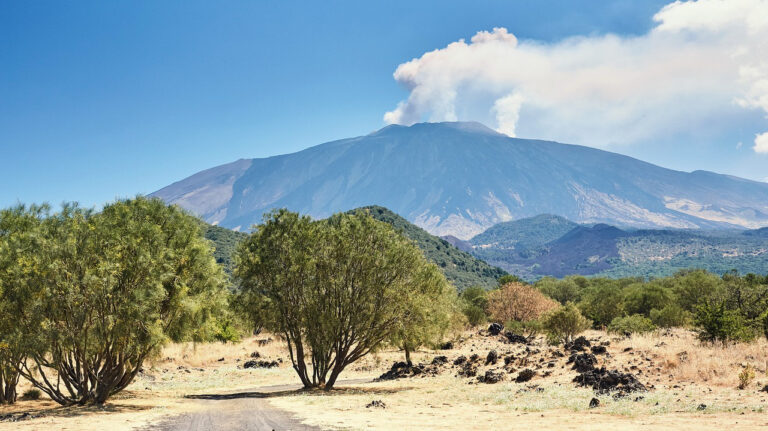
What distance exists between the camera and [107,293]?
24234mm

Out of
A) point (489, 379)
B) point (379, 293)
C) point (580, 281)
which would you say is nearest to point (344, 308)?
point (379, 293)

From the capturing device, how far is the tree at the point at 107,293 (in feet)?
77.3

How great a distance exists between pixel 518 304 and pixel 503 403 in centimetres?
7054

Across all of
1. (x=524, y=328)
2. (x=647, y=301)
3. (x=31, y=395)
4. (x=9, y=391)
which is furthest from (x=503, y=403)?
(x=647, y=301)

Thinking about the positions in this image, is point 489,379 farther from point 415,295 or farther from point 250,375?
point 250,375

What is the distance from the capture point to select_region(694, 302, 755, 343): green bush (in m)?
34.9

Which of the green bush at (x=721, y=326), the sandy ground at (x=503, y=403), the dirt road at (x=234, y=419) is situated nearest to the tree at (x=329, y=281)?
the sandy ground at (x=503, y=403)

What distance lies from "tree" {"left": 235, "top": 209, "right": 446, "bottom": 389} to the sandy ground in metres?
3.68

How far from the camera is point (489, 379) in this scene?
3309 cm

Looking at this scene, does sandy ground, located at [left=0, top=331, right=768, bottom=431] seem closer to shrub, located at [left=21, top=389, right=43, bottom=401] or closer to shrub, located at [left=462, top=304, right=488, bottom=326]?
shrub, located at [left=21, top=389, right=43, bottom=401]

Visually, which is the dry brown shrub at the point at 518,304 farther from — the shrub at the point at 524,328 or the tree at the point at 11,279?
the tree at the point at 11,279

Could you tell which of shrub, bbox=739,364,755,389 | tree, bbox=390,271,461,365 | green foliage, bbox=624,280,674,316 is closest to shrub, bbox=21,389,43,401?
tree, bbox=390,271,461,365

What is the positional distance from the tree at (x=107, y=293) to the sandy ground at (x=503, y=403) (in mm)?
2335

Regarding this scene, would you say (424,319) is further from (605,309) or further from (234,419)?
(605,309)
